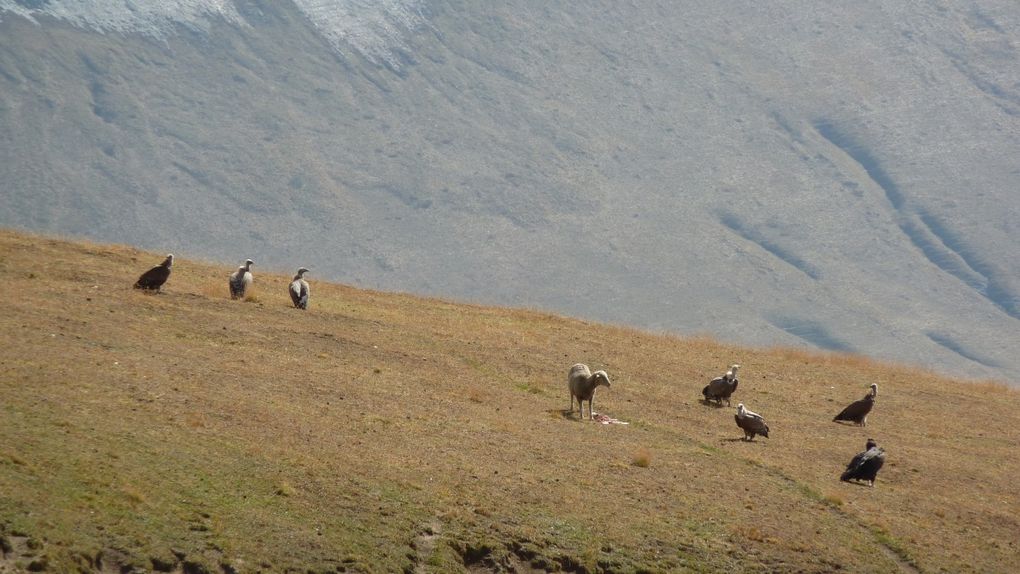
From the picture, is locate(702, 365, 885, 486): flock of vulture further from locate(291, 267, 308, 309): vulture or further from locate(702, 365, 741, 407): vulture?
locate(291, 267, 308, 309): vulture

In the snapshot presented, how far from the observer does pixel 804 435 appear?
36.8m

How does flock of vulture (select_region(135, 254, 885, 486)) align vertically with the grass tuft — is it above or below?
above

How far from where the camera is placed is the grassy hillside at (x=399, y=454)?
2383 cm

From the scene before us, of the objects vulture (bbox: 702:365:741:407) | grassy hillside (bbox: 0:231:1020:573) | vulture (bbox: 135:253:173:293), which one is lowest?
grassy hillside (bbox: 0:231:1020:573)

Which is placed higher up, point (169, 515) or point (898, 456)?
point (898, 456)

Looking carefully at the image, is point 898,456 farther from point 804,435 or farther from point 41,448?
point 41,448

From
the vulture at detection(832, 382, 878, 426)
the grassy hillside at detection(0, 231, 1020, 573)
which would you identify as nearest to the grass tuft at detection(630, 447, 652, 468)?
the grassy hillside at detection(0, 231, 1020, 573)

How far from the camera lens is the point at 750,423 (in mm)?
35000

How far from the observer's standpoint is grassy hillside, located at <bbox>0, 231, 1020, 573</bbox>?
23.8 meters

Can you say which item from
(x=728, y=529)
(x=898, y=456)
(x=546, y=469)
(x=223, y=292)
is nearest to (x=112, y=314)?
(x=223, y=292)

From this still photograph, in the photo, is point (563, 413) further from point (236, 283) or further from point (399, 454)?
point (236, 283)

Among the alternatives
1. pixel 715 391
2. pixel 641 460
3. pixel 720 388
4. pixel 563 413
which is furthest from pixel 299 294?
pixel 641 460

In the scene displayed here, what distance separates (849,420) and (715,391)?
3503 mm

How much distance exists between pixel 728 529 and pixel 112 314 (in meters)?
14.9
